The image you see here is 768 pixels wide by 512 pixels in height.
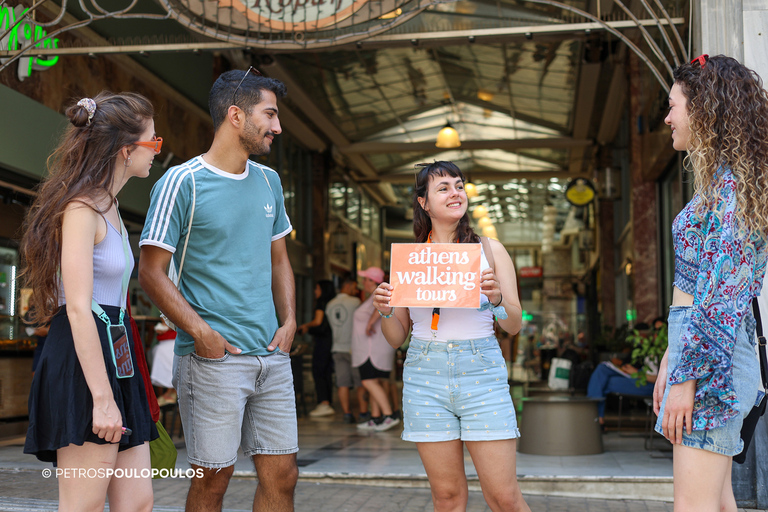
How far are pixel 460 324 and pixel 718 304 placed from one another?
42.6 inches

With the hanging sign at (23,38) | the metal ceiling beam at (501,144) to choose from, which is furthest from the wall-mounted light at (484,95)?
the hanging sign at (23,38)

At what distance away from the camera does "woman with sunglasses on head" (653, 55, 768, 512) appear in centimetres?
228

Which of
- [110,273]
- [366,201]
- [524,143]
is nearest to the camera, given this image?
[110,273]

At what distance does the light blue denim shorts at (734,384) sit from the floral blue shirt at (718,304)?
0.10 feet

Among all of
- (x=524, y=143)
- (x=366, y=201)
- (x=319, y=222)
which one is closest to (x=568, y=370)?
(x=524, y=143)

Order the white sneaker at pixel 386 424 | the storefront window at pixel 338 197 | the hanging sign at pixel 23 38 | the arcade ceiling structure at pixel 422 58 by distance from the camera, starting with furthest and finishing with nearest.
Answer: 1. the storefront window at pixel 338 197
2. the white sneaker at pixel 386 424
3. the hanging sign at pixel 23 38
4. the arcade ceiling structure at pixel 422 58

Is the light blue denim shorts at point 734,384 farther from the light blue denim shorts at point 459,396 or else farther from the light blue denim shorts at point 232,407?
the light blue denim shorts at point 232,407

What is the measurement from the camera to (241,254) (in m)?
3.02

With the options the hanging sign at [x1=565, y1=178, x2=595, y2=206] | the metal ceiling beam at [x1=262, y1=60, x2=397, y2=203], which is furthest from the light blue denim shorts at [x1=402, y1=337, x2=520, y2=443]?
the hanging sign at [x1=565, y1=178, x2=595, y2=206]

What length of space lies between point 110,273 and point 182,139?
9.53 meters

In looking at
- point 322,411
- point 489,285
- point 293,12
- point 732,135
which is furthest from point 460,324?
point 322,411

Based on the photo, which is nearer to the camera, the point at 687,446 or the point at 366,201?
the point at 687,446

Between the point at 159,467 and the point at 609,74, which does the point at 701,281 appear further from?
the point at 609,74

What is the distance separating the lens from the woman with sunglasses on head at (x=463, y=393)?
299cm
